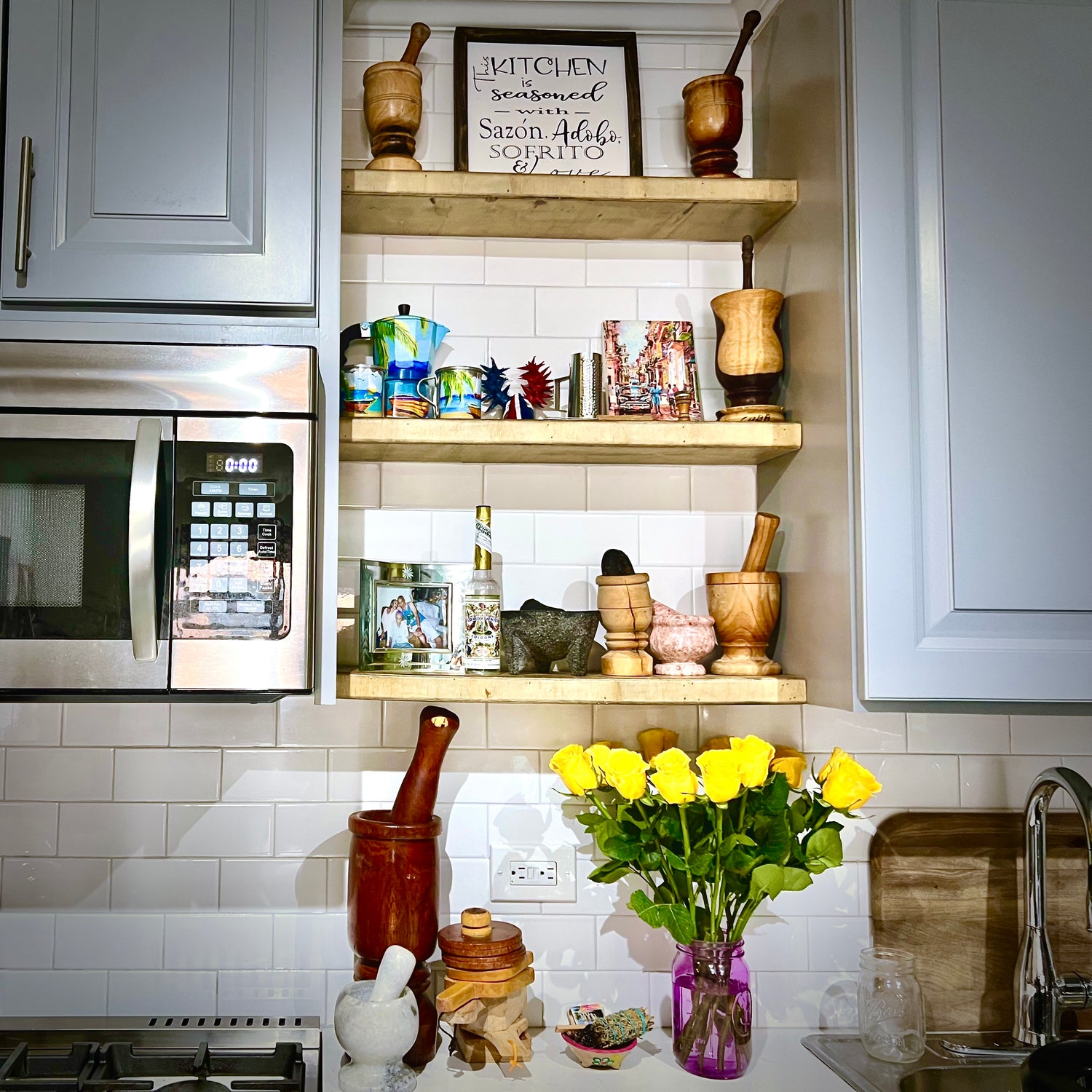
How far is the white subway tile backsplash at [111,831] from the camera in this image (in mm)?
1641

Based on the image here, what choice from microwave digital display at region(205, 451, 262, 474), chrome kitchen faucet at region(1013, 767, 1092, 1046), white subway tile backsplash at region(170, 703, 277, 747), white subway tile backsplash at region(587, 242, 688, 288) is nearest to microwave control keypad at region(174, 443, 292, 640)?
microwave digital display at region(205, 451, 262, 474)

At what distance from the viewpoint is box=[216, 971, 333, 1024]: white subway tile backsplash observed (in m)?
1.62

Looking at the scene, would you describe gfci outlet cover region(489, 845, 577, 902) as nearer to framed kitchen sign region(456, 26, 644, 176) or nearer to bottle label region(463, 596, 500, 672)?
bottle label region(463, 596, 500, 672)

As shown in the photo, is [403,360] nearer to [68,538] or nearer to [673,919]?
[68,538]

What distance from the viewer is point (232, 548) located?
1.28 m

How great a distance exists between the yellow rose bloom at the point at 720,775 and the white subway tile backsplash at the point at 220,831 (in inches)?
29.8

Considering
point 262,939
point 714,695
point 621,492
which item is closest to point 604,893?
point 714,695

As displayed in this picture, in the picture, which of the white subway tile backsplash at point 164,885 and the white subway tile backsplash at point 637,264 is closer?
the white subway tile backsplash at point 164,885

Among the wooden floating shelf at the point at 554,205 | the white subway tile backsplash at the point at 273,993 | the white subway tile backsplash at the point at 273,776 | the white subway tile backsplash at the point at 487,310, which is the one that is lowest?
the white subway tile backsplash at the point at 273,993

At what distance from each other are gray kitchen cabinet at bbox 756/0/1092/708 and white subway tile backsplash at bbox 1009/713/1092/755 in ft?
1.42

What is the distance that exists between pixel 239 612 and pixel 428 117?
99 cm

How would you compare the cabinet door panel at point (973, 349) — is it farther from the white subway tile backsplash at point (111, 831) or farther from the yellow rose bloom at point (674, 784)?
the white subway tile backsplash at point (111, 831)

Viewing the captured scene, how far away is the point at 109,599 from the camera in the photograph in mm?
1271

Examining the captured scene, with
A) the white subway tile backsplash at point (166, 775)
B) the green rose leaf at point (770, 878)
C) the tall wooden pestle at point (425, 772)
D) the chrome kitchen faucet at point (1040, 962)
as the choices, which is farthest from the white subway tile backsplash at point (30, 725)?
the chrome kitchen faucet at point (1040, 962)
